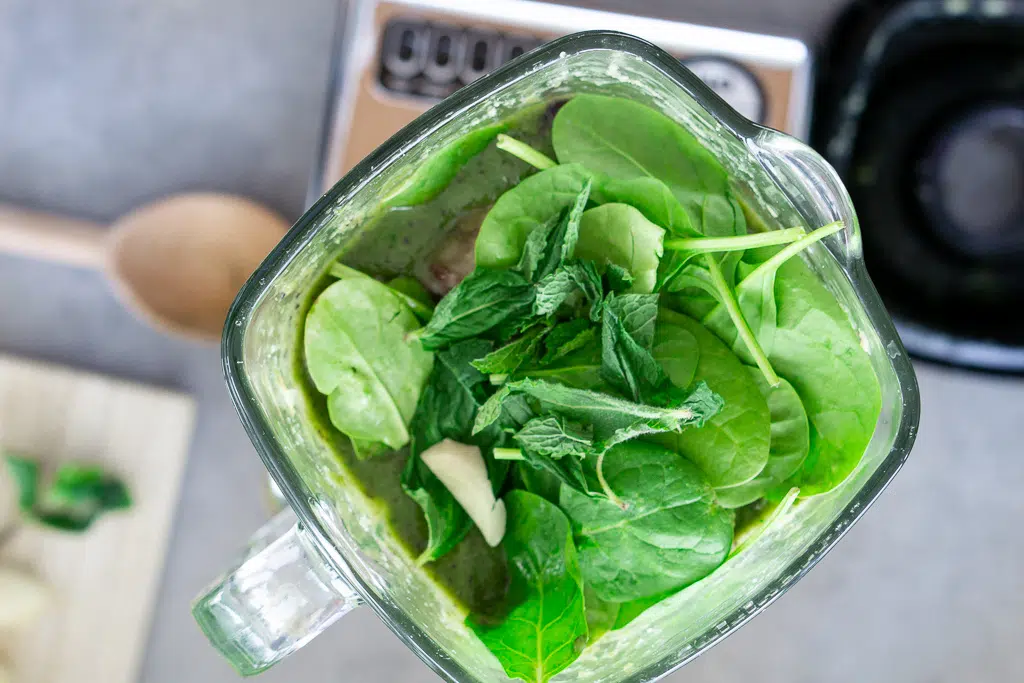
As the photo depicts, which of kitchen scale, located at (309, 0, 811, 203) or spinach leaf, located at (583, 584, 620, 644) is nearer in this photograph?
spinach leaf, located at (583, 584, 620, 644)

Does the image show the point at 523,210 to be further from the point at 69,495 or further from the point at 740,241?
the point at 69,495

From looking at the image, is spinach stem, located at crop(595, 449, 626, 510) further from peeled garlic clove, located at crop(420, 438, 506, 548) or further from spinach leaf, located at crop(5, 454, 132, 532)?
spinach leaf, located at crop(5, 454, 132, 532)

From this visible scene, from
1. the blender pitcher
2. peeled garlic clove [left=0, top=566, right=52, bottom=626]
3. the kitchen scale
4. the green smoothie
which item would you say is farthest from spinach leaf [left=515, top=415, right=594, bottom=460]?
peeled garlic clove [left=0, top=566, right=52, bottom=626]

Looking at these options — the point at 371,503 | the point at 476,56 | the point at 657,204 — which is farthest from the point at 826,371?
the point at 476,56

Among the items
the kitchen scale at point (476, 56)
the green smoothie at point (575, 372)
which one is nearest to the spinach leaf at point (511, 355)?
the green smoothie at point (575, 372)

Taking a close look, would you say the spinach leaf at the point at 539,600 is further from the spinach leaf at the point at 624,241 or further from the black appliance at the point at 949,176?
the black appliance at the point at 949,176

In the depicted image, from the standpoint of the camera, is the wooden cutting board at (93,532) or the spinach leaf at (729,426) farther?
the wooden cutting board at (93,532)

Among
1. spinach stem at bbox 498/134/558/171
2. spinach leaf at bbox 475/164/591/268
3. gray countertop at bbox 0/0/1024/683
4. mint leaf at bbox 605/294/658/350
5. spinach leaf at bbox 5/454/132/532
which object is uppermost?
spinach stem at bbox 498/134/558/171
